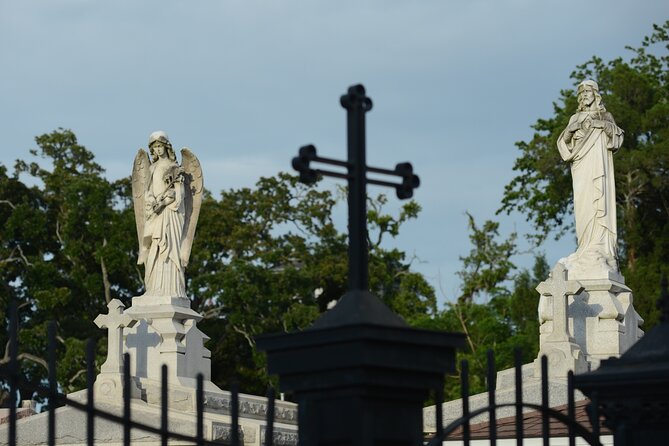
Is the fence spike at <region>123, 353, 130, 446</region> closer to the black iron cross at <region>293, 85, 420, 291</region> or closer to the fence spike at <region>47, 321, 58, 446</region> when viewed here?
the fence spike at <region>47, 321, 58, 446</region>

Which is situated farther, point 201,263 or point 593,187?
point 201,263

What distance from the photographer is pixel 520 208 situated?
41.0 m

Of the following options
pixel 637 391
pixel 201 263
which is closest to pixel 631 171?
pixel 201 263

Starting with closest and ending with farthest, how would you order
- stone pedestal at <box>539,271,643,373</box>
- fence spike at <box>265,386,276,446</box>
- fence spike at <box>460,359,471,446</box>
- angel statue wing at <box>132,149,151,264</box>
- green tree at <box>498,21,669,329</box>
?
fence spike at <box>265,386,276,446</box>, fence spike at <box>460,359,471,446</box>, stone pedestal at <box>539,271,643,373</box>, angel statue wing at <box>132,149,151,264</box>, green tree at <box>498,21,669,329</box>

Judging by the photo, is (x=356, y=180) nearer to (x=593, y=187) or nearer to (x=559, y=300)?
(x=559, y=300)

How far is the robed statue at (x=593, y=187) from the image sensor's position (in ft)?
69.6

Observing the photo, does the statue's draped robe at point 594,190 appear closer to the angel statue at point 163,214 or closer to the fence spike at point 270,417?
the angel statue at point 163,214

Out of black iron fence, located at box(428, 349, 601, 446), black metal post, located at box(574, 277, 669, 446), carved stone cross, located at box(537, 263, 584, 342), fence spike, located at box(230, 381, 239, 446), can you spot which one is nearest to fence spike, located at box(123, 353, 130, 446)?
fence spike, located at box(230, 381, 239, 446)

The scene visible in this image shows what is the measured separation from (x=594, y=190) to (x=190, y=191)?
18.3ft

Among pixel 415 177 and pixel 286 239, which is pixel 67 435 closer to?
pixel 415 177

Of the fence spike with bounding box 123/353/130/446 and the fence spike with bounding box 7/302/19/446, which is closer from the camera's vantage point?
the fence spike with bounding box 7/302/19/446

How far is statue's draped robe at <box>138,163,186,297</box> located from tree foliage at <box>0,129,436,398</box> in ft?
50.0

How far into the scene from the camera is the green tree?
36500mm

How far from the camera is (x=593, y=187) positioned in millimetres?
21266
